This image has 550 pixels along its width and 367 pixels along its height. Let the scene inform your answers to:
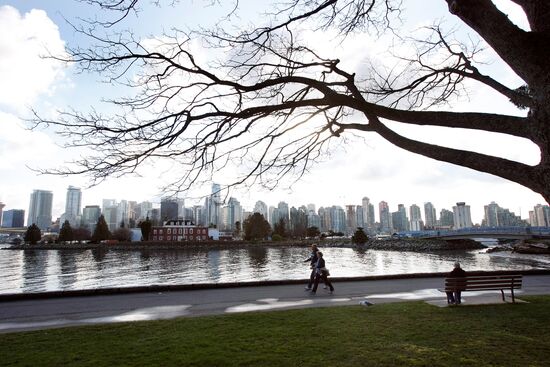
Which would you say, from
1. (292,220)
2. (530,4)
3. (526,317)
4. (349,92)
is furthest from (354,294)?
(292,220)

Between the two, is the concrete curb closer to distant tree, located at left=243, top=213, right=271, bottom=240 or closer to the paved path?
the paved path

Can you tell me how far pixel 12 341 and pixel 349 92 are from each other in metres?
7.37

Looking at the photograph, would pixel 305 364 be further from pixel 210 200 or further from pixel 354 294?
pixel 354 294

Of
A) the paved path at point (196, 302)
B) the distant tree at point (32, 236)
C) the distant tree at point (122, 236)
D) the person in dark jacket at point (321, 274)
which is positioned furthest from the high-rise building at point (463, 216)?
the person in dark jacket at point (321, 274)

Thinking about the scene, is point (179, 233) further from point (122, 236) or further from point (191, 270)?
point (191, 270)

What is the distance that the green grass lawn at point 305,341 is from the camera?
5.54 meters

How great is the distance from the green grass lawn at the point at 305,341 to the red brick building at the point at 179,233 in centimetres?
10962

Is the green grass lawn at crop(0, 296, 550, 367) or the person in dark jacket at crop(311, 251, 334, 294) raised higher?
the person in dark jacket at crop(311, 251, 334, 294)

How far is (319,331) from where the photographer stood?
7.24 meters

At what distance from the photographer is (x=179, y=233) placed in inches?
4503

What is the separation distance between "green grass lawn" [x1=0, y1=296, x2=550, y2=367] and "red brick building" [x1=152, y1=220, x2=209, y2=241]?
4316 inches

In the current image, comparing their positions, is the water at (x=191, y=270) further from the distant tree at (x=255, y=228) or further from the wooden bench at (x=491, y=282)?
the distant tree at (x=255, y=228)

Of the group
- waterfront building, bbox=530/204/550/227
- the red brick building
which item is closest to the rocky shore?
the red brick building

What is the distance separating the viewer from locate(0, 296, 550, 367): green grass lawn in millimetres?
5544
